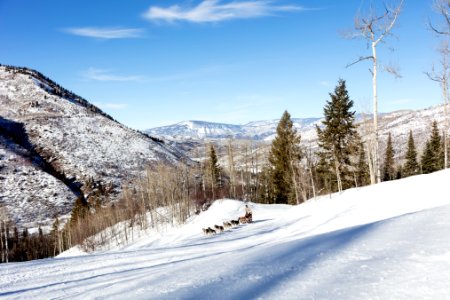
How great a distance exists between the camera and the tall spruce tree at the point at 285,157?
150 ft

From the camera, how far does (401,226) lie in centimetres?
900

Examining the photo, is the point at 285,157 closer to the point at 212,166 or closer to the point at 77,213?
the point at 212,166

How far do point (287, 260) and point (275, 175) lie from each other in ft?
140

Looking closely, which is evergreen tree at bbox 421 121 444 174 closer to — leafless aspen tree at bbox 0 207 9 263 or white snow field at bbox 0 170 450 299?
white snow field at bbox 0 170 450 299

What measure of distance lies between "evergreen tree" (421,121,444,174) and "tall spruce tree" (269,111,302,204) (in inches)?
968

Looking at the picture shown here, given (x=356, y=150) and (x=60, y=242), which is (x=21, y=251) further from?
(x=356, y=150)

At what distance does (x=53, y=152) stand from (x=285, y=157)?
330 ft

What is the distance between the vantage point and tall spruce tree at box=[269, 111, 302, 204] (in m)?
45.7

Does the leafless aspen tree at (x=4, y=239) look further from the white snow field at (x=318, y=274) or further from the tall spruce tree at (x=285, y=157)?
the white snow field at (x=318, y=274)

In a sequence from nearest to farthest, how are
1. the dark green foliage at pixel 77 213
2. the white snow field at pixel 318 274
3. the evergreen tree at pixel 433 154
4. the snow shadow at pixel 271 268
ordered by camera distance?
the white snow field at pixel 318 274, the snow shadow at pixel 271 268, the evergreen tree at pixel 433 154, the dark green foliage at pixel 77 213

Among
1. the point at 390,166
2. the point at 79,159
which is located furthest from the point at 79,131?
the point at 390,166

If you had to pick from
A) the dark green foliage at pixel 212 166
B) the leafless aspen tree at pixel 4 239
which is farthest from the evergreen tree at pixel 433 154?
the leafless aspen tree at pixel 4 239

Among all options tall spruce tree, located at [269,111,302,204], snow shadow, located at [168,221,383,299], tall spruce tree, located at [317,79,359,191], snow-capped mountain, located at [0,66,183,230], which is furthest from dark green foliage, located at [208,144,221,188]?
snow shadow, located at [168,221,383,299]

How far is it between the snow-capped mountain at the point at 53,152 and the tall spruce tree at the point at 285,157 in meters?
67.9
